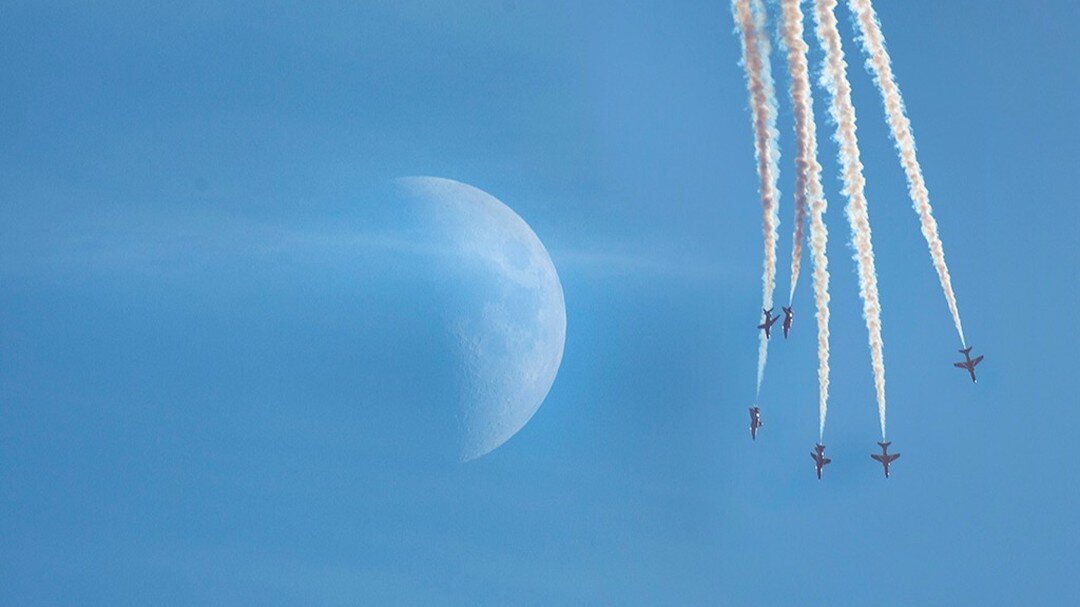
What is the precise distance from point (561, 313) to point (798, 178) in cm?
1300

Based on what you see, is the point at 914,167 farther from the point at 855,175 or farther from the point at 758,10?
the point at 758,10

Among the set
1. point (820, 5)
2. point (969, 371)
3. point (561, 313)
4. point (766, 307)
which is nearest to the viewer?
point (820, 5)

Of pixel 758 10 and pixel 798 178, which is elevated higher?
pixel 758 10

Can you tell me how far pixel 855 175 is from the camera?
3164 cm

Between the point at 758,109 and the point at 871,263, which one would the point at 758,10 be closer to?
the point at 758,109

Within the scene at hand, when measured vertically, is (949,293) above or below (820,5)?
below

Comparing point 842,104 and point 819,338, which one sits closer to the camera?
point 842,104

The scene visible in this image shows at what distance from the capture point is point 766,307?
35344 millimetres

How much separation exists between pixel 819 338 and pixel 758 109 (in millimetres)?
8145

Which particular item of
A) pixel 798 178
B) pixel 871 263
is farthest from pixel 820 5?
pixel 871 263

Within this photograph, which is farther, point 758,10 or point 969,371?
point 969,371

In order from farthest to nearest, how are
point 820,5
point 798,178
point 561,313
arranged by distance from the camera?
point 561,313 → point 798,178 → point 820,5

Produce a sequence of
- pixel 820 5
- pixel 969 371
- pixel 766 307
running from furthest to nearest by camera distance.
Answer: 1. pixel 969 371
2. pixel 766 307
3. pixel 820 5

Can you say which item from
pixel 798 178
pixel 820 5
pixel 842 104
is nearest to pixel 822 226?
pixel 798 178
